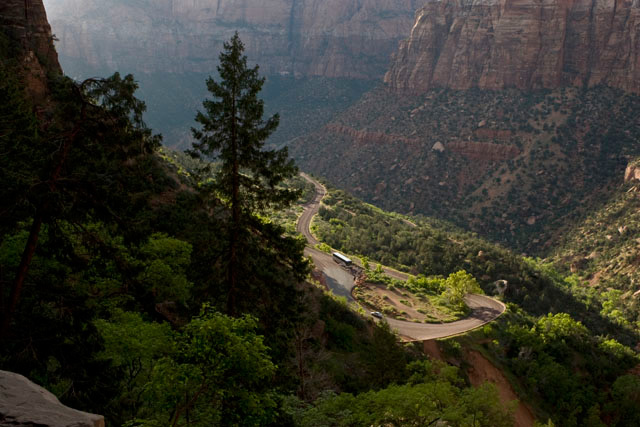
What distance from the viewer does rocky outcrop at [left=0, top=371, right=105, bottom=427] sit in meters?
5.60

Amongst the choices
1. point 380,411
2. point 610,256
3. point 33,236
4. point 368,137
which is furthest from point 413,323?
point 368,137

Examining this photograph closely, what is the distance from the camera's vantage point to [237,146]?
15.9 m

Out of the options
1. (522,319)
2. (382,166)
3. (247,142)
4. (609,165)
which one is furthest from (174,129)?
(247,142)

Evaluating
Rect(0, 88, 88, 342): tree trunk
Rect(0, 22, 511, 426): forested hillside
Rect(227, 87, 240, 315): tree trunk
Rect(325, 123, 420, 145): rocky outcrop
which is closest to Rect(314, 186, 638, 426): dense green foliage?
Rect(0, 22, 511, 426): forested hillside

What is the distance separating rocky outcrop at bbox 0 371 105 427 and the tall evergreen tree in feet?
30.7

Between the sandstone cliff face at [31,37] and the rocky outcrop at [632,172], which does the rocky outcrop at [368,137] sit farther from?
the sandstone cliff face at [31,37]

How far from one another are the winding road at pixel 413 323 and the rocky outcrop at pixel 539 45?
8942cm

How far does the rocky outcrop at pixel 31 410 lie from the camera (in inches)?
221

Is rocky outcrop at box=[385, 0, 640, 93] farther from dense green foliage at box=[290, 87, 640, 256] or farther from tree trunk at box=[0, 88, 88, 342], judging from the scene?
tree trunk at box=[0, 88, 88, 342]

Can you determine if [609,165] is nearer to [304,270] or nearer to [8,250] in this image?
[304,270]

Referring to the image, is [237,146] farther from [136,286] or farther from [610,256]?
[610,256]

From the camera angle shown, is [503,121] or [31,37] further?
[503,121]

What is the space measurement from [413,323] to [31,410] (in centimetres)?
3838

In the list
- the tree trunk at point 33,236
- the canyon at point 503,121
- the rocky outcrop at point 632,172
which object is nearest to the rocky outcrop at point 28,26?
the tree trunk at point 33,236
